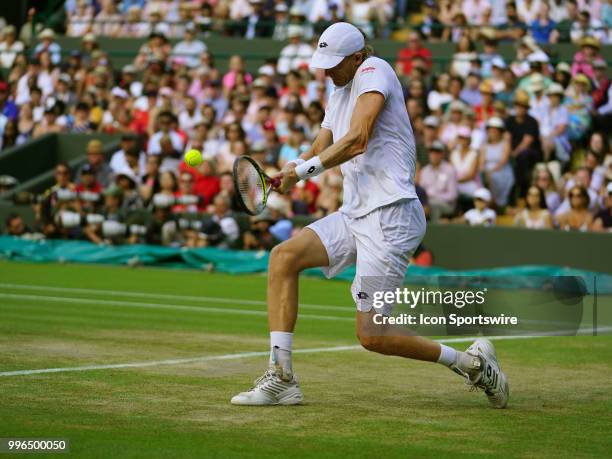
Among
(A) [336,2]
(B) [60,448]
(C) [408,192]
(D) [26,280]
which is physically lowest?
(D) [26,280]

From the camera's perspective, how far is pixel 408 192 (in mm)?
7805

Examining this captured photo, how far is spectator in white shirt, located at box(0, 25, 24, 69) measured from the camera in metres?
28.4

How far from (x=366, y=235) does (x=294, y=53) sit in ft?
54.9

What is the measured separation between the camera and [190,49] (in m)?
25.9

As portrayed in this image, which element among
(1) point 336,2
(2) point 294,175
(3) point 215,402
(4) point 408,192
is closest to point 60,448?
(3) point 215,402

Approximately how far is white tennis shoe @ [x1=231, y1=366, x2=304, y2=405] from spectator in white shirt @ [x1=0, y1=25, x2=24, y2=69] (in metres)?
22.1

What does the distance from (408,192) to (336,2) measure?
59.2ft

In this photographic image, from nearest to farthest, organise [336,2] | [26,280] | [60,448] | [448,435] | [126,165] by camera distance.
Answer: [60,448] < [448,435] < [26,280] < [126,165] < [336,2]

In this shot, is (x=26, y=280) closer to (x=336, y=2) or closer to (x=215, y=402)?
(x=215, y=402)

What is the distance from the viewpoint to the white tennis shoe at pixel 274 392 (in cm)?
766

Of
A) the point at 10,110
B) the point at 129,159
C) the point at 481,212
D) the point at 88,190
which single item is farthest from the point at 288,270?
the point at 10,110

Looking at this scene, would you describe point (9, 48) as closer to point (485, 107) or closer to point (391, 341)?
point (485, 107)

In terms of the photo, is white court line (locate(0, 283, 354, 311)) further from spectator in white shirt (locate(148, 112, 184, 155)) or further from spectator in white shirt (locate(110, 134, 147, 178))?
spectator in white shirt (locate(148, 112, 184, 155))

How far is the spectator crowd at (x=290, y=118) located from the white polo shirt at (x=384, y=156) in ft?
32.8
